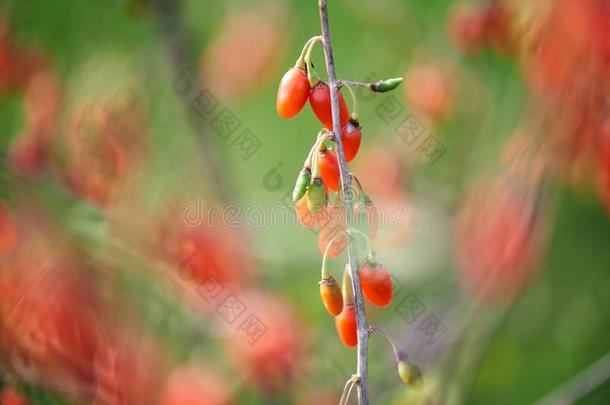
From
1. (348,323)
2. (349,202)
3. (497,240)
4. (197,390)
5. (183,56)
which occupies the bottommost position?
(497,240)

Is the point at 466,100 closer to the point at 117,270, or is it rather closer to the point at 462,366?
the point at 462,366

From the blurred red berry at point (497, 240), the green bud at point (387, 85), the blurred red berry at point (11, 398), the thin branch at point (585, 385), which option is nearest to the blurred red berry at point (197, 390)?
the blurred red berry at point (11, 398)

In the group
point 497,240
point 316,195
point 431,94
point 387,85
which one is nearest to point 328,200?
point 316,195

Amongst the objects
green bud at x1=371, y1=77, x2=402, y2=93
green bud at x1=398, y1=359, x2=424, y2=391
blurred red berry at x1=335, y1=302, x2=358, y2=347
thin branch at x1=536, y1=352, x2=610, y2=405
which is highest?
green bud at x1=371, y1=77, x2=402, y2=93

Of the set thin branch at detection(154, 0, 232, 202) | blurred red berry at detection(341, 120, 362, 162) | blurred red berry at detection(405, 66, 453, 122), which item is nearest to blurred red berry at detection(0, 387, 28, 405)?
thin branch at detection(154, 0, 232, 202)

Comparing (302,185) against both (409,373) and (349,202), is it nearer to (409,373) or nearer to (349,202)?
(349,202)

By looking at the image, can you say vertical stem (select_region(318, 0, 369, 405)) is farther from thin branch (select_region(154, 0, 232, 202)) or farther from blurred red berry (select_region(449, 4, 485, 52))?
blurred red berry (select_region(449, 4, 485, 52))

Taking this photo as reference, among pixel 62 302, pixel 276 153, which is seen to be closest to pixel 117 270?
pixel 62 302
